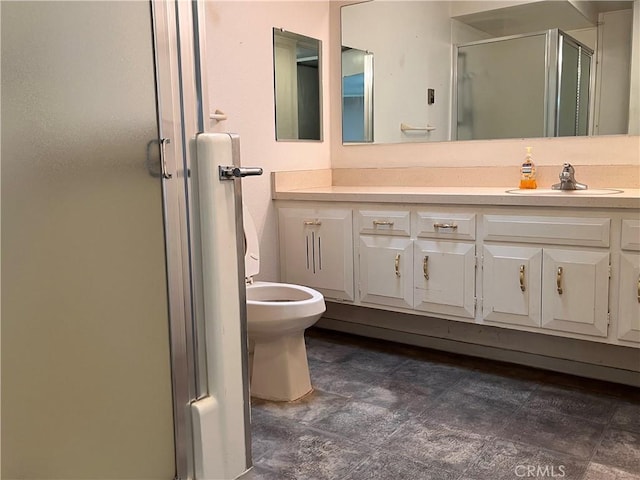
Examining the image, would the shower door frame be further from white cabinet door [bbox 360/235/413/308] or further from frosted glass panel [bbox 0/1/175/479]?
white cabinet door [bbox 360/235/413/308]

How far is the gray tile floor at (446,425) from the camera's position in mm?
1814

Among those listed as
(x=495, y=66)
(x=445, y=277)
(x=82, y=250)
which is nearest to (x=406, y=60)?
(x=495, y=66)

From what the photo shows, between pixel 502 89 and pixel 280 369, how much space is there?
1738mm

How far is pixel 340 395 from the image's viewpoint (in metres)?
2.39

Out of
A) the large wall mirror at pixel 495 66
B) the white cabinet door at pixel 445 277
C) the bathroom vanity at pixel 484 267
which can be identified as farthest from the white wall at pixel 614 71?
the white cabinet door at pixel 445 277

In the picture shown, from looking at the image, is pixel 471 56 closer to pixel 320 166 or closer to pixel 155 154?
pixel 320 166

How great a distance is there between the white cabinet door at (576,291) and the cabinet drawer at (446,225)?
33 cm

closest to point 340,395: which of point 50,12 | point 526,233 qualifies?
point 526,233

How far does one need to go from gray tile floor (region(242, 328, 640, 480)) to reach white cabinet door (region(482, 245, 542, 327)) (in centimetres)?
29

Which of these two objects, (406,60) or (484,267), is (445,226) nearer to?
(484,267)

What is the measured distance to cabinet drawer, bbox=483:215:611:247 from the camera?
88.9 inches

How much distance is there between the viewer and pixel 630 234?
2193 millimetres

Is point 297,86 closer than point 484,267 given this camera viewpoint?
No

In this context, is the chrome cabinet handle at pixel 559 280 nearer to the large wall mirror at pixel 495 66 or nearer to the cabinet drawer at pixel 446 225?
the cabinet drawer at pixel 446 225
